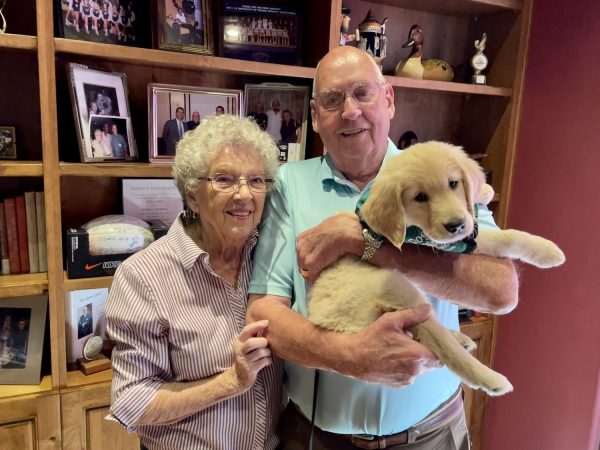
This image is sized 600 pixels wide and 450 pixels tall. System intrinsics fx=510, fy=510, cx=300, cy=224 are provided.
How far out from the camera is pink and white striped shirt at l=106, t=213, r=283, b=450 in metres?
1.22

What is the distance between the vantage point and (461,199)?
981 millimetres

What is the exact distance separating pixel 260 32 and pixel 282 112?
332 millimetres

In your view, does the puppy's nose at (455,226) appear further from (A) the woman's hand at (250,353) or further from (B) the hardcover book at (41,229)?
(B) the hardcover book at (41,229)

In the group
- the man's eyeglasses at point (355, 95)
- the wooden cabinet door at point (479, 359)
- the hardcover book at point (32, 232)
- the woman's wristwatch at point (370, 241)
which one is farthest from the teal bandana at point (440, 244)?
the wooden cabinet door at point (479, 359)

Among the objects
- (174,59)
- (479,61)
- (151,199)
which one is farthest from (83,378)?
(479,61)

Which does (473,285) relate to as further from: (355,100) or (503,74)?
(503,74)

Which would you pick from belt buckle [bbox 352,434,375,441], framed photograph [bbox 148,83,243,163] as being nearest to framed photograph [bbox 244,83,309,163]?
framed photograph [bbox 148,83,243,163]

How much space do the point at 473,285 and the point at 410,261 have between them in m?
0.15

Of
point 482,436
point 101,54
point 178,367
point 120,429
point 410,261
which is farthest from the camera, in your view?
point 482,436

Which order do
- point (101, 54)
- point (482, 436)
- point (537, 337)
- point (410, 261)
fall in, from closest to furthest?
point (410, 261) → point (101, 54) → point (537, 337) → point (482, 436)

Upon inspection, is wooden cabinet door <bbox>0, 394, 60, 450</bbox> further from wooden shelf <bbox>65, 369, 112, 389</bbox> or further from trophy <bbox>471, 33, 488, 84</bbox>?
trophy <bbox>471, 33, 488, 84</bbox>

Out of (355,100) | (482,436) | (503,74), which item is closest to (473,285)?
(355,100)

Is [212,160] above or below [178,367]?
above

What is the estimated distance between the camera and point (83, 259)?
5.91 feet
